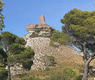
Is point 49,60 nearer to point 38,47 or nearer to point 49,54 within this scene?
point 49,54

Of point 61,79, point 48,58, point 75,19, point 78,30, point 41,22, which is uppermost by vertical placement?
point 41,22

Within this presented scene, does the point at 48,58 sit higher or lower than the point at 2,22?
lower

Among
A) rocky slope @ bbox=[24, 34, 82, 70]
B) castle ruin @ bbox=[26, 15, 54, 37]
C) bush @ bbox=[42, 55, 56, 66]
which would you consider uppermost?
castle ruin @ bbox=[26, 15, 54, 37]

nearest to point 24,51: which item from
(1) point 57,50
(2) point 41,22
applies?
(1) point 57,50

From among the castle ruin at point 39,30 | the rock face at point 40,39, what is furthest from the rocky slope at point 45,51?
the castle ruin at point 39,30

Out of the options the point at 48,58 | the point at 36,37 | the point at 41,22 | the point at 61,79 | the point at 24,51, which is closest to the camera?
the point at 61,79

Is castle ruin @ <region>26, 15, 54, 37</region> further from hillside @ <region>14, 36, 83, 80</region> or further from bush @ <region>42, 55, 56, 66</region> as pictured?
bush @ <region>42, 55, 56, 66</region>

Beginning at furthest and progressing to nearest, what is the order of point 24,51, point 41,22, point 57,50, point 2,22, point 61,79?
point 41,22
point 57,50
point 24,51
point 61,79
point 2,22

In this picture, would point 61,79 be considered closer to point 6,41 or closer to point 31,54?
point 31,54

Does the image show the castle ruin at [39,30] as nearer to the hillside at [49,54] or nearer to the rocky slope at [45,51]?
the rocky slope at [45,51]

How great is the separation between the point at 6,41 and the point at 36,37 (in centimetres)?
3021

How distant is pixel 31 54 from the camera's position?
18.7m

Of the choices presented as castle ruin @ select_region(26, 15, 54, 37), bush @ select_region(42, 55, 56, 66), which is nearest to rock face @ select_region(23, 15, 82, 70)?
castle ruin @ select_region(26, 15, 54, 37)

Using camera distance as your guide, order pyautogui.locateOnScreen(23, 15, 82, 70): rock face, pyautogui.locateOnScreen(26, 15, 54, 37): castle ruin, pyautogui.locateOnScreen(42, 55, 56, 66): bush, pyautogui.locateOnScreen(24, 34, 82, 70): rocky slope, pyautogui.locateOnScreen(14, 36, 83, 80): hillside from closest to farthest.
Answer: pyautogui.locateOnScreen(42, 55, 56, 66): bush
pyautogui.locateOnScreen(14, 36, 83, 80): hillside
pyautogui.locateOnScreen(24, 34, 82, 70): rocky slope
pyautogui.locateOnScreen(23, 15, 82, 70): rock face
pyautogui.locateOnScreen(26, 15, 54, 37): castle ruin
